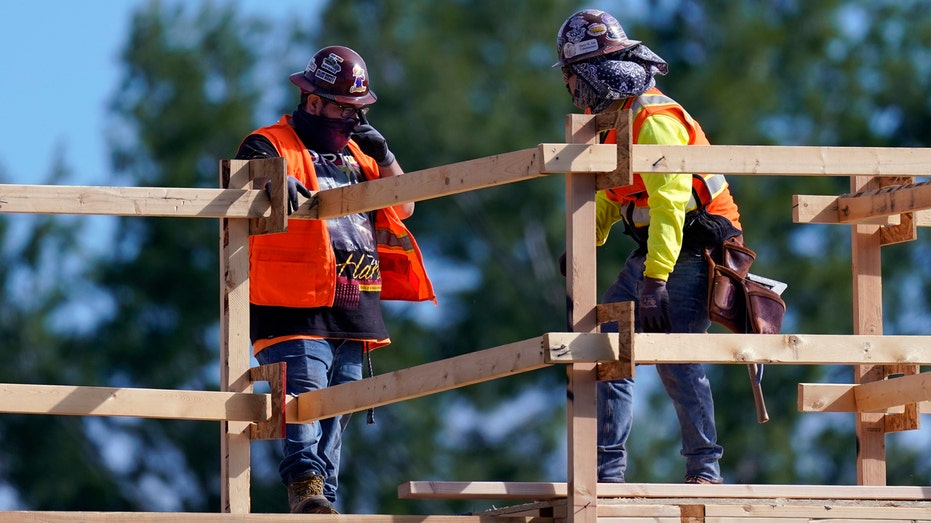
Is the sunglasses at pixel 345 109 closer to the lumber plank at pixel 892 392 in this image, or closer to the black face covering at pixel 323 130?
the black face covering at pixel 323 130

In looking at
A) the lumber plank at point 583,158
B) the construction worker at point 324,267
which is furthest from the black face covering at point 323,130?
the lumber plank at point 583,158

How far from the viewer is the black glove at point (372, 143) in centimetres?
805

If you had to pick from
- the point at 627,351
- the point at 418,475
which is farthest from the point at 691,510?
the point at 418,475

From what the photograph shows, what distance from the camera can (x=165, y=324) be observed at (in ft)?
73.5

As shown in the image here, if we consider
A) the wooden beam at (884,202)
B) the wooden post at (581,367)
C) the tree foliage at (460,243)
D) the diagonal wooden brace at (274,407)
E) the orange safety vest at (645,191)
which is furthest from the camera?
the tree foliage at (460,243)

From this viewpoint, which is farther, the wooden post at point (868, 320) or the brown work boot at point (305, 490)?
the wooden post at point (868, 320)

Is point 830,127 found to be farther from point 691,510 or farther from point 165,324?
point 691,510

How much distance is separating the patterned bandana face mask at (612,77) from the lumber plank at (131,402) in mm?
1806

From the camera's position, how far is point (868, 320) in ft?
28.1

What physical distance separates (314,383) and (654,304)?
1.31m

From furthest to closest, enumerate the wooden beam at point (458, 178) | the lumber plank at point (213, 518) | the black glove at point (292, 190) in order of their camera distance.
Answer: the black glove at point (292, 190) → the wooden beam at point (458, 178) → the lumber plank at point (213, 518)

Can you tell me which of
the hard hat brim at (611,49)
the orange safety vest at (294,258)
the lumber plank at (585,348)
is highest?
the hard hat brim at (611,49)

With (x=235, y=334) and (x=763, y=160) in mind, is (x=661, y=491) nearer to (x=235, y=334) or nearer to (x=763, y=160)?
(x=763, y=160)

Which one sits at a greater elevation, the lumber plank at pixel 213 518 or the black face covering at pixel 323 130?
the black face covering at pixel 323 130
